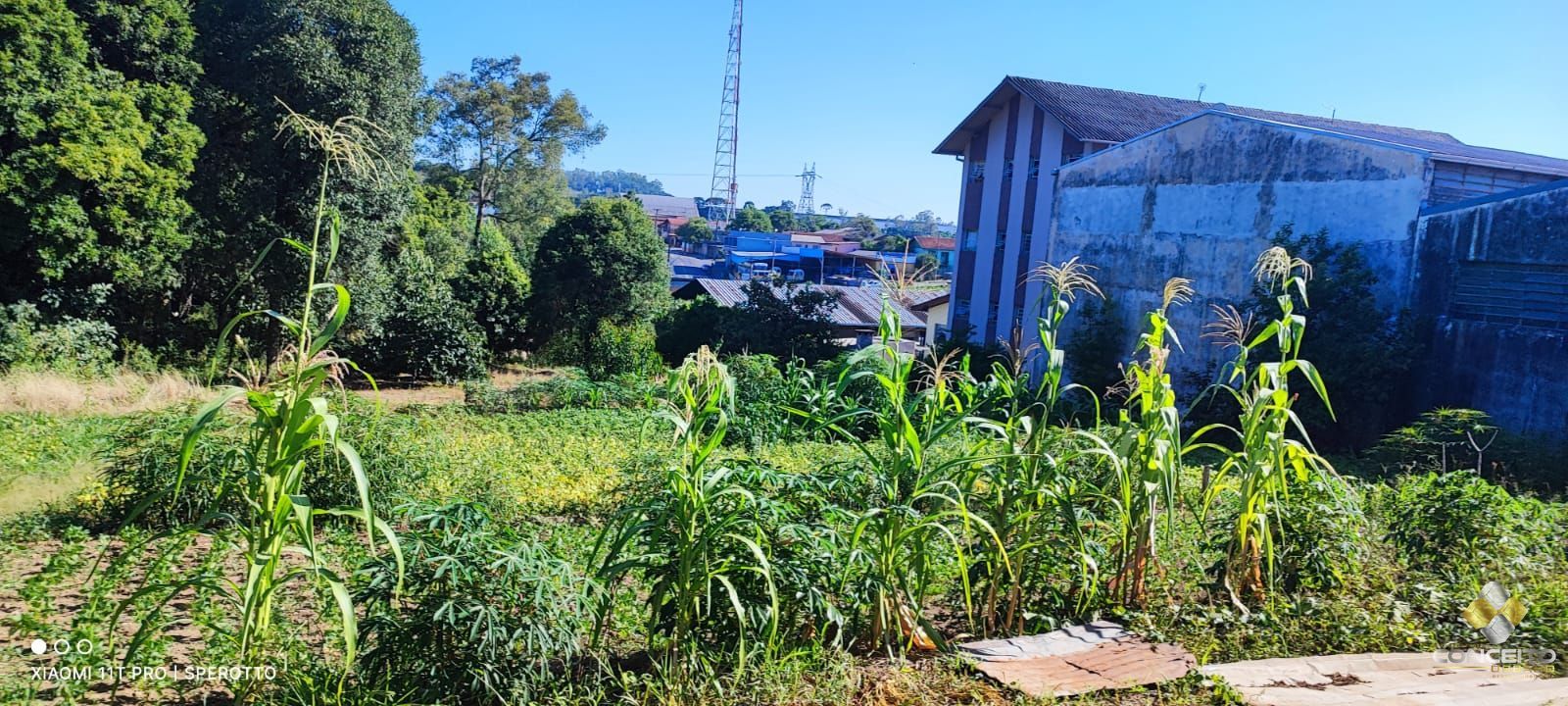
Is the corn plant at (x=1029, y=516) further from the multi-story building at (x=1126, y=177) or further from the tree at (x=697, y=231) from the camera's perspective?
the tree at (x=697, y=231)

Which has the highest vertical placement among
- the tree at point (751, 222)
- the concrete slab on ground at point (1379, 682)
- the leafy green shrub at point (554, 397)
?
the tree at point (751, 222)

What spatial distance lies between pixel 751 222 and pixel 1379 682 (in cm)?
6156

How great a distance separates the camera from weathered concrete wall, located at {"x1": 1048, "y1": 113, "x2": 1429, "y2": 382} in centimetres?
1182

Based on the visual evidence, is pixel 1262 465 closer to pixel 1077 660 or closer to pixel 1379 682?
pixel 1379 682

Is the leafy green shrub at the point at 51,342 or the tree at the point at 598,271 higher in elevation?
the tree at the point at 598,271

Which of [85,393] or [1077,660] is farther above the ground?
Answer: [1077,660]

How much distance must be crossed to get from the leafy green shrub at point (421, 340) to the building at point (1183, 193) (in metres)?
9.51

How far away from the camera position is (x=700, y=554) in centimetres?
295

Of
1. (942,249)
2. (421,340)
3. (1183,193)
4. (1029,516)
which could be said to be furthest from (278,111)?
(942,249)

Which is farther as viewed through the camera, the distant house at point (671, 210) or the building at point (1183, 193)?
the distant house at point (671, 210)

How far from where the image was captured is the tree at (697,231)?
57.1 metres

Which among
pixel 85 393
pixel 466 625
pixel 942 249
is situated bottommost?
pixel 85 393

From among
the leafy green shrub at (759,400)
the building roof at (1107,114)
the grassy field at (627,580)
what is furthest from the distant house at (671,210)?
the grassy field at (627,580)

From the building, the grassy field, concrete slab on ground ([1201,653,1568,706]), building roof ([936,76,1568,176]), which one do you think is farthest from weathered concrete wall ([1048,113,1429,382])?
concrete slab on ground ([1201,653,1568,706])
